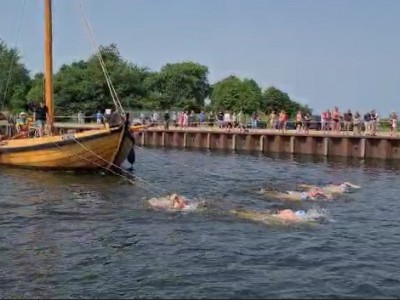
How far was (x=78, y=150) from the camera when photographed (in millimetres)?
27812

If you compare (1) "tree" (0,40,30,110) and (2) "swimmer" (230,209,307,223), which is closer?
(2) "swimmer" (230,209,307,223)

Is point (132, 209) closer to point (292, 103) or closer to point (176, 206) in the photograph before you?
point (176, 206)

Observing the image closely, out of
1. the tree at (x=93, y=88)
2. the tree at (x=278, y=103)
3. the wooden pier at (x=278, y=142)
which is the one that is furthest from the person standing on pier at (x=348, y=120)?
the tree at (x=278, y=103)

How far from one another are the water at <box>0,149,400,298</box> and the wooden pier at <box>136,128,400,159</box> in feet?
51.6

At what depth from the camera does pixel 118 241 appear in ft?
49.4

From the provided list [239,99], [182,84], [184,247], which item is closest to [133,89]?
[239,99]

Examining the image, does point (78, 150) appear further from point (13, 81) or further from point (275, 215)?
point (13, 81)

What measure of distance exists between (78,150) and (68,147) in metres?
0.46

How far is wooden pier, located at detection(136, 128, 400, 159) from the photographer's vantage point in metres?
40.7

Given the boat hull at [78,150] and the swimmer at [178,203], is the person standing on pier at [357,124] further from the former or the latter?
the swimmer at [178,203]

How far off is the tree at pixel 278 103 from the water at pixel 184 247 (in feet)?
237

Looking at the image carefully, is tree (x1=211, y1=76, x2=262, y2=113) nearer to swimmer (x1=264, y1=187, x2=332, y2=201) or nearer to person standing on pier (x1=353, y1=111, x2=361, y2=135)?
person standing on pier (x1=353, y1=111, x2=361, y2=135)

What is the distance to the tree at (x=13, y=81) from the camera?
3634 inches

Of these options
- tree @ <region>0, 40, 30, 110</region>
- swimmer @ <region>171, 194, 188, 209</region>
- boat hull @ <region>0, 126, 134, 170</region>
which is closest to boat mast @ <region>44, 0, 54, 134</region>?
boat hull @ <region>0, 126, 134, 170</region>
